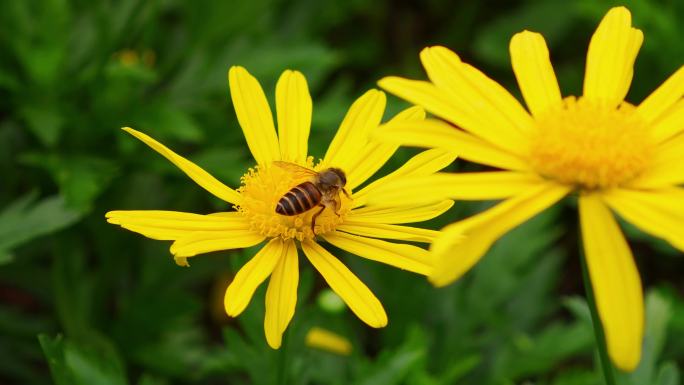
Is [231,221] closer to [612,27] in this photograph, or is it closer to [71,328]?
[612,27]

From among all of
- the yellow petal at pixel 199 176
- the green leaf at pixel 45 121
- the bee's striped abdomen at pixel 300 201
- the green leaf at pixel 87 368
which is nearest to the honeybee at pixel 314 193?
the bee's striped abdomen at pixel 300 201

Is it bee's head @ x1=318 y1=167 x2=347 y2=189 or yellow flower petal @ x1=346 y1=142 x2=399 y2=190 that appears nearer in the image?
bee's head @ x1=318 y1=167 x2=347 y2=189

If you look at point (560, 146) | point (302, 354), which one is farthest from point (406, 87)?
point (302, 354)

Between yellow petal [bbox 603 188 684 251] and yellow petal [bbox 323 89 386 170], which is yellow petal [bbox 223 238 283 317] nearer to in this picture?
yellow petal [bbox 323 89 386 170]

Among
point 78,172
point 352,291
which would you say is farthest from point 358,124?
point 78,172

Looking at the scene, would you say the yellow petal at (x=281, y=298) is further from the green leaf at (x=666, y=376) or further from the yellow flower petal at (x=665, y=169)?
the green leaf at (x=666, y=376)

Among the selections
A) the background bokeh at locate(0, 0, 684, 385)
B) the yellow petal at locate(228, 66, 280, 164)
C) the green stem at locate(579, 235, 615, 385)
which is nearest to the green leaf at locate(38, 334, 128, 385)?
the background bokeh at locate(0, 0, 684, 385)

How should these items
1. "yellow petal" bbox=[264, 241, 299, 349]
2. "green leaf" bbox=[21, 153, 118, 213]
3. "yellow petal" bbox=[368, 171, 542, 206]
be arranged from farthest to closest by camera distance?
1. "green leaf" bbox=[21, 153, 118, 213]
2. "yellow petal" bbox=[264, 241, 299, 349]
3. "yellow petal" bbox=[368, 171, 542, 206]

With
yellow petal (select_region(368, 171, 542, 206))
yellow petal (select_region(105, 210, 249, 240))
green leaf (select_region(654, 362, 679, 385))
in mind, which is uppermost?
yellow petal (select_region(105, 210, 249, 240))
